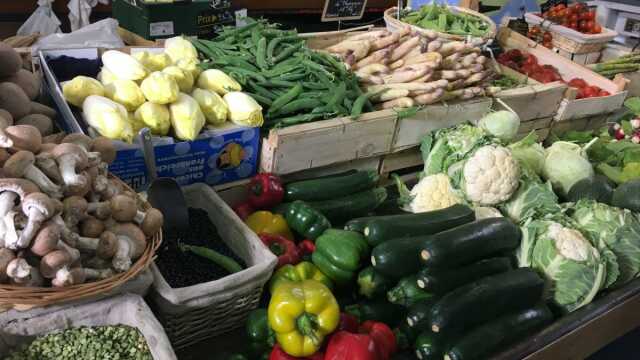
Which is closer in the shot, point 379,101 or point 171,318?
point 171,318

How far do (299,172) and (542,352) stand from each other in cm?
133

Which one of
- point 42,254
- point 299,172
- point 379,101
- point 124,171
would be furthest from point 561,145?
point 42,254

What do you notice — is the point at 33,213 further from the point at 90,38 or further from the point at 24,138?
the point at 90,38

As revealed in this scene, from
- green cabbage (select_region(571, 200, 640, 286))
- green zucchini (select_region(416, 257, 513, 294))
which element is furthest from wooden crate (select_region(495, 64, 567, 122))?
green zucchini (select_region(416, 257, 513, 294))

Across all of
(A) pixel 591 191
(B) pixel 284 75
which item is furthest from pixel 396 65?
(A) pixel 591 191

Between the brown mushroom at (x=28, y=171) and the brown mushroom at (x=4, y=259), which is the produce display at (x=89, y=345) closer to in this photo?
the brown mushroom at (x=4, y=259)

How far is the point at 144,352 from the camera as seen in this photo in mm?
1396

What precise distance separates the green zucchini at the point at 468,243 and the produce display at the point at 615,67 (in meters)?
2.94

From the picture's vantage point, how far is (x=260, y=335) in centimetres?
171

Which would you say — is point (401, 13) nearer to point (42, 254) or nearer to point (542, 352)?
point (542, 352)

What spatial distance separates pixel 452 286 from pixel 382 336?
0.30 m

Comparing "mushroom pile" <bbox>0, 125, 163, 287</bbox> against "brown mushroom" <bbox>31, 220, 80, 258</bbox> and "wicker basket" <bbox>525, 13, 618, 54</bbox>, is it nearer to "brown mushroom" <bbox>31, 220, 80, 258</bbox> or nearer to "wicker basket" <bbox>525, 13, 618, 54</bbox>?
"brown mushroom" <bbox>31, 220, 80, 258</bbox>

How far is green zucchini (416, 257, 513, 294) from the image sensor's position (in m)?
1.75

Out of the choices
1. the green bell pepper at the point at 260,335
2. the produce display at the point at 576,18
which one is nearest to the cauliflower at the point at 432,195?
the green bell pepper at the point at 260,335
